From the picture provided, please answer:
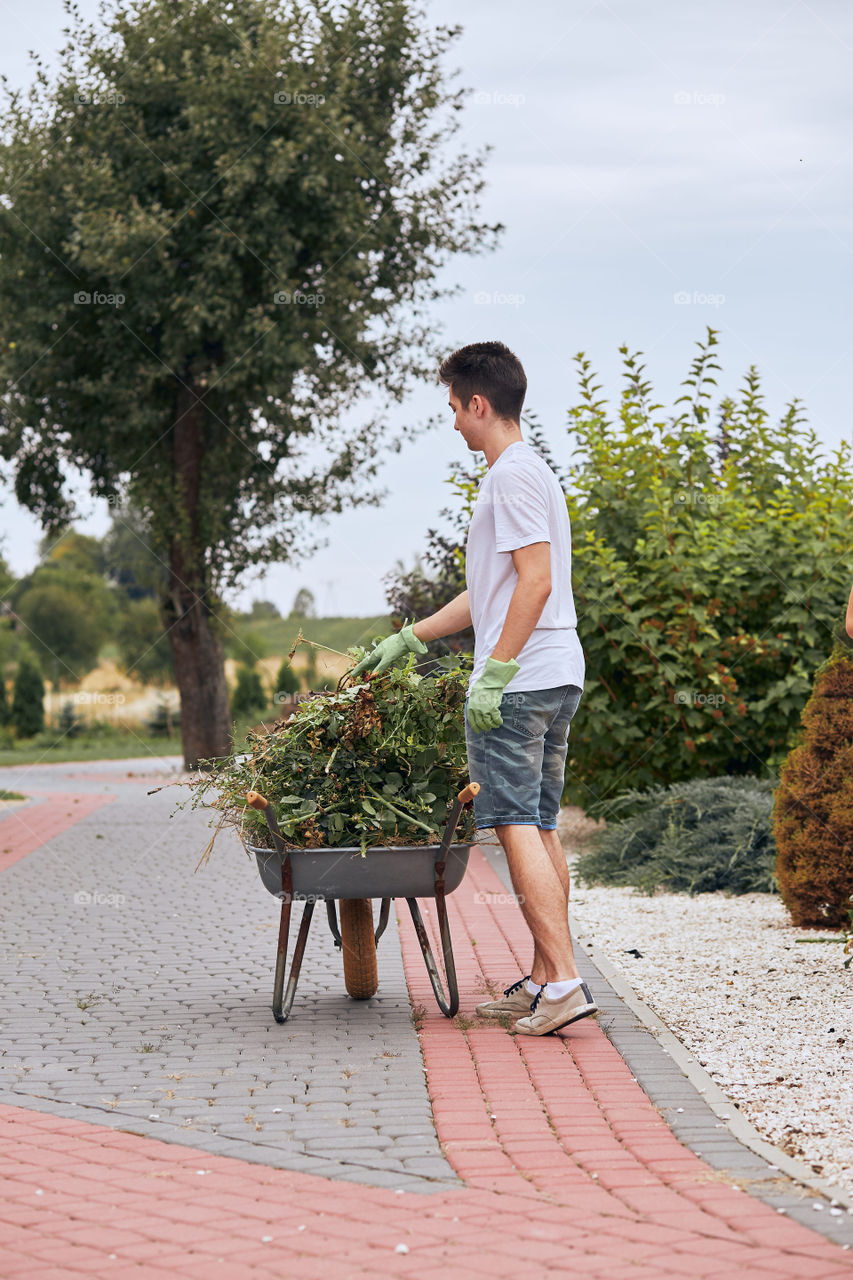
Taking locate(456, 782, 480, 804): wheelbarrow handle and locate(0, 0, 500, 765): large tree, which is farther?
locate(0, 0, 500, 765): large tree

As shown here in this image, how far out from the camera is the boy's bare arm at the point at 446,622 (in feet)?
17.3

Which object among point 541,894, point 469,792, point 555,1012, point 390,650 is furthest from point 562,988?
point 390,650

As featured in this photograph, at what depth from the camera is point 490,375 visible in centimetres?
500

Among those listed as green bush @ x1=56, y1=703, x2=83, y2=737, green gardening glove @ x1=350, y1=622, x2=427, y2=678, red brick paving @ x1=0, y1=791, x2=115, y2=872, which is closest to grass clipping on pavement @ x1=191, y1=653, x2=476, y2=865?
green gardening glove @ x1=350, y1=622, x2=427, y2=678

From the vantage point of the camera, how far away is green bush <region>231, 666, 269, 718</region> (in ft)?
122

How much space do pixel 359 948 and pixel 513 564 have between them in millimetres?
1661

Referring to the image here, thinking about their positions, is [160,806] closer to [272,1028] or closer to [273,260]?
[273,260]

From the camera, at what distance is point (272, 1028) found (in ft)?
16.5

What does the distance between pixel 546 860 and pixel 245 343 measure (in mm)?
14376

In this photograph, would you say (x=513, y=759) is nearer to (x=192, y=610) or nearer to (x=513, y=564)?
(x=513, y=564)

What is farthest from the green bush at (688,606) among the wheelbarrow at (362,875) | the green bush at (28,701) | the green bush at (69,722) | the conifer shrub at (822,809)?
the green bush at (69,722)

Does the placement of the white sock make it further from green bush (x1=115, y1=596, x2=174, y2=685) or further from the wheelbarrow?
green bush (x1=115, y1=596, x2=174, y2=685)

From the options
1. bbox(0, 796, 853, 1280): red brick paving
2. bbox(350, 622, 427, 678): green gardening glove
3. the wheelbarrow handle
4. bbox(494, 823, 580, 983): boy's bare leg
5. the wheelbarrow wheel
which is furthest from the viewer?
the wheelbarrow wheel

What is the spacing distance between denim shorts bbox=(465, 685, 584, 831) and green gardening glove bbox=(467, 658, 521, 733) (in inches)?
4.0
